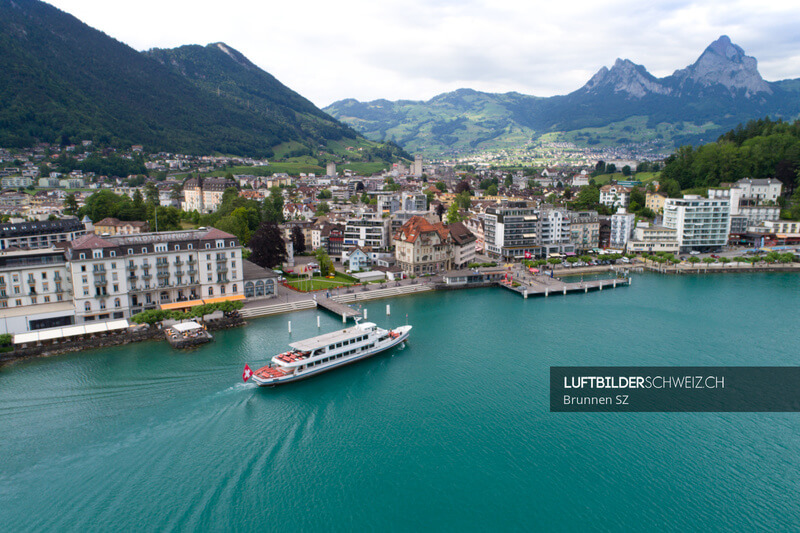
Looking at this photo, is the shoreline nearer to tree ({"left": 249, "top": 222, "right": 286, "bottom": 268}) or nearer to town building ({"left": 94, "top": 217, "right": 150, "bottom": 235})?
tree ({"left": 249, "top": 222, "right": 286, "bottom": 268})

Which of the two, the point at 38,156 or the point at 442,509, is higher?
the point at 38,156

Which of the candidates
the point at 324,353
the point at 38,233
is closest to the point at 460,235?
the point at 324,353

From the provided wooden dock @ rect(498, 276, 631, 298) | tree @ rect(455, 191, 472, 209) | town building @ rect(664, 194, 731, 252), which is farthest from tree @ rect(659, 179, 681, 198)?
wooden dock @ rect(498, 276, 631, 298)

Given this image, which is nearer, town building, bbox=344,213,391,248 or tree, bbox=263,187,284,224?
town building, bbox=344,213,391,248

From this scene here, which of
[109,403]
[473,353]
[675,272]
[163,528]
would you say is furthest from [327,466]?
[675,272]

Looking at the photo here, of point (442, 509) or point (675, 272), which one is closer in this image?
point (442, 509)

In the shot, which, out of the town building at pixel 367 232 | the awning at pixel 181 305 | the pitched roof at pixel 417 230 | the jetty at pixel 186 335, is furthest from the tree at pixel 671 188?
the jetty at pixel 186 335

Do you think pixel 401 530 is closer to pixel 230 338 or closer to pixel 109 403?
pixel 109 403
